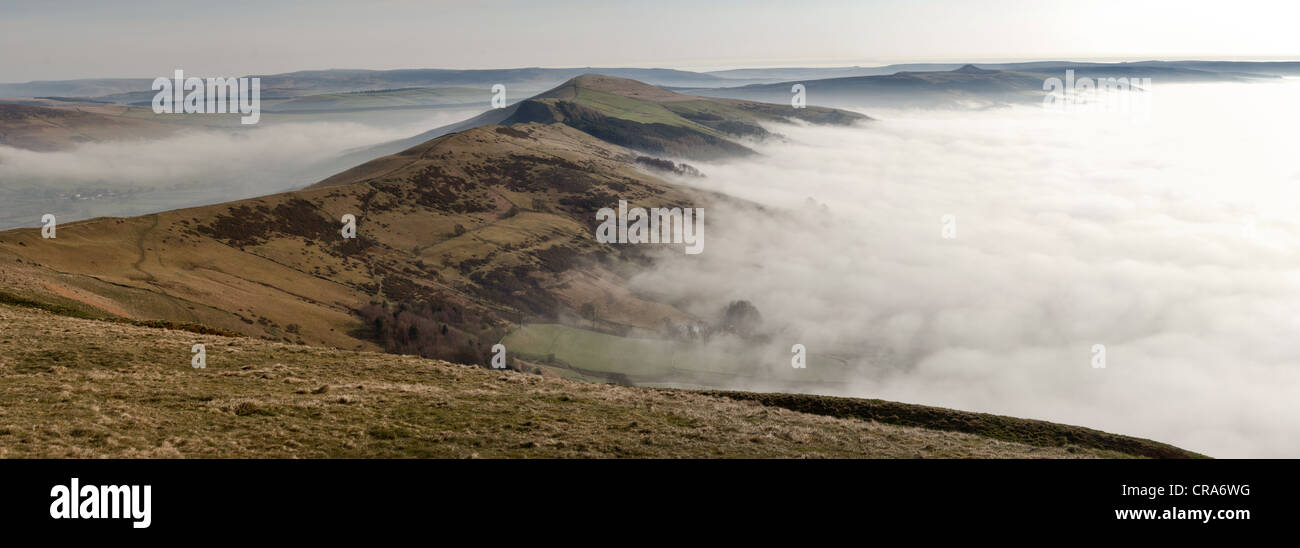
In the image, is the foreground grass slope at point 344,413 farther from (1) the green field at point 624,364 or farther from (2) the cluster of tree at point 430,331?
(1) the green field at point 624,364

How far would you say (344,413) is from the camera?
3108cm

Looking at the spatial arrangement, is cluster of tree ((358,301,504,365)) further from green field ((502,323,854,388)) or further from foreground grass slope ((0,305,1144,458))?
foreground grass slope ((0,305,1144,458))

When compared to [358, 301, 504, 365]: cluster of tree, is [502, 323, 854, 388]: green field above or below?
below

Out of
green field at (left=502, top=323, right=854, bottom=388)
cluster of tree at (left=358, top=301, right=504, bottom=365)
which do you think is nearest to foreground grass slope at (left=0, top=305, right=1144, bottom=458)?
cluster of tree at (left=358, top=301, right=504, bottom=365)

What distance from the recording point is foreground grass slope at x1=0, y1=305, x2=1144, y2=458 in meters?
25.7

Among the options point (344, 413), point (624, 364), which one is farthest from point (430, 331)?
point (344, 413)

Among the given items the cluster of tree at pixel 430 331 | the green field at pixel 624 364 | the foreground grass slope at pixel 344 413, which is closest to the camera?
the foreground grass slope at pixel 344 413

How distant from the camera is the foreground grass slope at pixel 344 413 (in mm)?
25703

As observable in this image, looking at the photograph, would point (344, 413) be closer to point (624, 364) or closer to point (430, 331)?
point (430, 331)

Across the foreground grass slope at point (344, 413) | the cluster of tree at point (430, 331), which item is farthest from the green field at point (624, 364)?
the foreground grass slope at point (344, 413)

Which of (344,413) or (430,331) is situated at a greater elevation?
(344,413)

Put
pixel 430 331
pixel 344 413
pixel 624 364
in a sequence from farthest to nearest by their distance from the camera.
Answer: pixel 624 364, pixel 430 331, pixel 344 413

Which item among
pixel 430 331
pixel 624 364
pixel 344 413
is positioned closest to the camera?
pixel 344 413

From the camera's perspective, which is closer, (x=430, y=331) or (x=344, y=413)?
(x=344, y=413)
